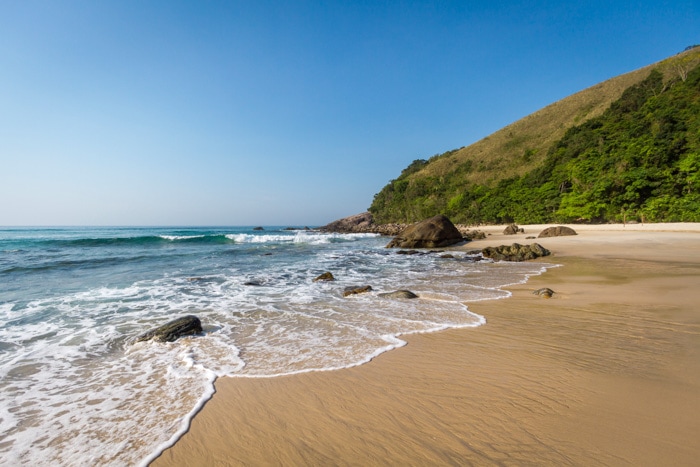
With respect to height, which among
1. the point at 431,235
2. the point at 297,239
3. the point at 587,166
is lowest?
the point at 297,239

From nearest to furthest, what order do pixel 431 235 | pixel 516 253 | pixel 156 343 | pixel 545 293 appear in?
1. pixel 156 343
2. pixel 545 293
3. pixel 516 253
4. pixel 431 235

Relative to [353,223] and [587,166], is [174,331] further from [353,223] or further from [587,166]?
[353,223]

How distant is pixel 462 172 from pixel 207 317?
64.3 m

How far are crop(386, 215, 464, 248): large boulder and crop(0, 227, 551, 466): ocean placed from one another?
38.7ft

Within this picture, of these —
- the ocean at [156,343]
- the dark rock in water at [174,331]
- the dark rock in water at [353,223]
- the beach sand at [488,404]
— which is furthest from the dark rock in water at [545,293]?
the dark rock in water at [353,223]

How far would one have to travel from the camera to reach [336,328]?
5414 millimetres

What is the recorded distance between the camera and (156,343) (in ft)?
→ 15.8

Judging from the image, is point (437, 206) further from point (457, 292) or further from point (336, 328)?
point (336, 328)

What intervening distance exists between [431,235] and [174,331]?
65.7ft

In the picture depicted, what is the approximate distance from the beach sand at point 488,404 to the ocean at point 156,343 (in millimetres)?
438

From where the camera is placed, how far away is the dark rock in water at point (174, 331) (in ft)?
16.2

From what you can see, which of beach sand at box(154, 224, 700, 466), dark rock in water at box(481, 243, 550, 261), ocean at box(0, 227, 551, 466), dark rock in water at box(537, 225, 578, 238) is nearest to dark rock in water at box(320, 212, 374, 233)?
dark rock in water at box(537, 225, 578, 238)

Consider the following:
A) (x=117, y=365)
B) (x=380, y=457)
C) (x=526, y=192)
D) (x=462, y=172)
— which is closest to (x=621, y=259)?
(x=380, y=457)

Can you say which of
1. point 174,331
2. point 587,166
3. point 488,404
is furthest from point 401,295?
point 587,166
